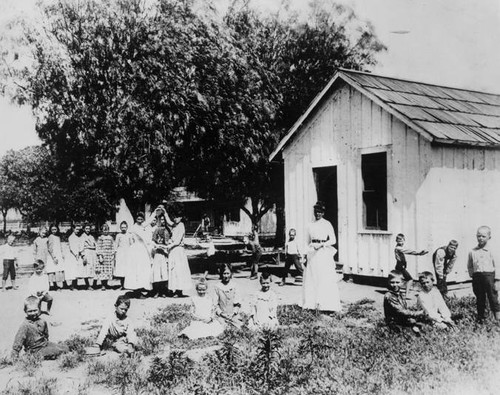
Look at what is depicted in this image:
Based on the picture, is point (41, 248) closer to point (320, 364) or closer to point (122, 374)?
point (122, 374)

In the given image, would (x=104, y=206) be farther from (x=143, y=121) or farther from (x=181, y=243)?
(x=181, y=243)

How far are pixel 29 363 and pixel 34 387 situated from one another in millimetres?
908

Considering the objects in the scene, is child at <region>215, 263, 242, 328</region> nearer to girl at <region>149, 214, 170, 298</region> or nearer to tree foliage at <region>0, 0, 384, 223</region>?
girl at <region>149, 214, 170, 298</region>

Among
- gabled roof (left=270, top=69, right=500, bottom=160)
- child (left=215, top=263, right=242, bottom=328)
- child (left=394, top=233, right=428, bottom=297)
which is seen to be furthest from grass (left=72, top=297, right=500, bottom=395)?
gabled roof (left=270, top=69, right=500, bottom=160)

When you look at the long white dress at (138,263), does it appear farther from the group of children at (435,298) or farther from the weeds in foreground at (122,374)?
the group of children at (435,298)

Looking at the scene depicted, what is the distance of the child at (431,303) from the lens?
709 cm

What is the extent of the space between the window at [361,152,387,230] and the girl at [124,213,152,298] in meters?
5.16

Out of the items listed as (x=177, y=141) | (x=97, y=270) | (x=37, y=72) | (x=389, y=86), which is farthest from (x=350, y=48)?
(x=97, y=270)

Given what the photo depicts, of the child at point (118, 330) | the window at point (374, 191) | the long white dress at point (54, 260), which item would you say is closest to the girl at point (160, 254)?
the long white dress at point (54, 260)

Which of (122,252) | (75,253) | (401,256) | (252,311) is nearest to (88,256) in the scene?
(75,253)

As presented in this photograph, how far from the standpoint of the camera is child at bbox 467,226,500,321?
24.2 ft

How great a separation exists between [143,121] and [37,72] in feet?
10.9

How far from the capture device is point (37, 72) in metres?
13.6

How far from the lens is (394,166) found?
11.4 m
